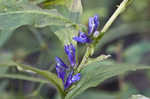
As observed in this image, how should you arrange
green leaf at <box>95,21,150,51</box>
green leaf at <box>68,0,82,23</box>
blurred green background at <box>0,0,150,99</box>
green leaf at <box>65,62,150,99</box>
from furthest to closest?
green leaf at <box>95,21,150,51</box>, blurred green background at <box>0,0,150,99</box>, green leaf at <box>68,0,82,23</box>, green leaf at <box>65,62,150,99</box>

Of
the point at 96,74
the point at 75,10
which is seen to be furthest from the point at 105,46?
the point at 96,74

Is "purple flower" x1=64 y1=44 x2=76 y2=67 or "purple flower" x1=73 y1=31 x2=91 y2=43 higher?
"purple flower" x1=73 y1=31 x2=91 y2=43

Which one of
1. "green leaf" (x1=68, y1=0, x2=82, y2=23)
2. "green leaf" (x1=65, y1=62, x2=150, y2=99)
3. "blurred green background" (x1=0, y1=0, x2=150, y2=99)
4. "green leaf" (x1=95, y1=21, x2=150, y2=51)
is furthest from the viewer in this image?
"green leaf" (x1=95, y1=21, x2=150, y2=51)

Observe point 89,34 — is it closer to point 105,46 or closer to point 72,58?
point 72,58

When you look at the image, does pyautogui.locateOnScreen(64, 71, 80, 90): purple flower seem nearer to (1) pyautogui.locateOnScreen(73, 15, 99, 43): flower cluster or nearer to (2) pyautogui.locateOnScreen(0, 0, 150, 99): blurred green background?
(1) pyautogui.locateOnScreen(73, 15, 99, 43): flower cluster

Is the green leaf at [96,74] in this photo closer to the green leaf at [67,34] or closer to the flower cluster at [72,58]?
the flower cluster at [72,58]

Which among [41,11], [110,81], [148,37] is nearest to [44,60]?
[110,81]

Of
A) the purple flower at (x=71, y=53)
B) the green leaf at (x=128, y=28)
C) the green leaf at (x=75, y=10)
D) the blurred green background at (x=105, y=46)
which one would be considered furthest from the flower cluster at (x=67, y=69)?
the green leaf at (x=128, y=28)

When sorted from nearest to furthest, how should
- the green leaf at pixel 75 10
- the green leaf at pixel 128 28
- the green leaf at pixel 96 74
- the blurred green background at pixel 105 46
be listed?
the green leaf at pixel 96 74 → the green leaf at pixel 75 10 → the blurred green background at pixel 105 46 → the green leaf at pixel 128 28

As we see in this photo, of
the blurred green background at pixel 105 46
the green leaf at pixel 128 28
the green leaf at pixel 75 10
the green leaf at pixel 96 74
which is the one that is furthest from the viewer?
the green leaf at pixel 128 28

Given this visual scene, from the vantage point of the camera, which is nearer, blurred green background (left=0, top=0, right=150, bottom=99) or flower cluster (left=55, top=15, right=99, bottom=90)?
flower cluster (left=55, top=15, right=99, bottom=90)

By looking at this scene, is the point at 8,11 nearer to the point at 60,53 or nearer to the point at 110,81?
the point at 60,53

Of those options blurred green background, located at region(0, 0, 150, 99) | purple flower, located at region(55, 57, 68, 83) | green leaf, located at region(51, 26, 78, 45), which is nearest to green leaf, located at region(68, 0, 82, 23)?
green leaf, located at region(51, 26, 78, 45)
